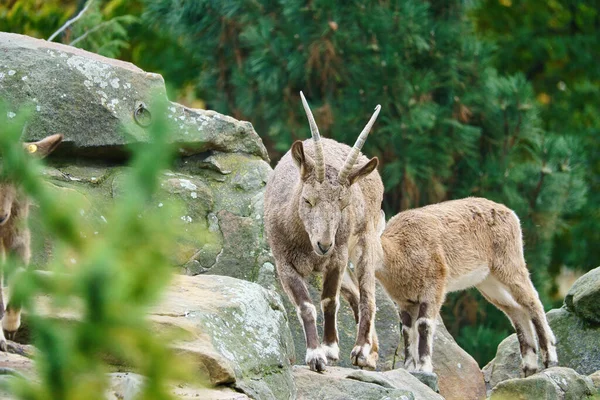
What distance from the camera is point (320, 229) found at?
7.20 m

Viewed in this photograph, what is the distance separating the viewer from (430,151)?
1346 cm

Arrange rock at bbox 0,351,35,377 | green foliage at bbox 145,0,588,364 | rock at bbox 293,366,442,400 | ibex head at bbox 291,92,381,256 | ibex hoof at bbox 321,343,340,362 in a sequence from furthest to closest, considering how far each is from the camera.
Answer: green foliage at bbox 145,0,588,364 → ibex hoof at bbox 321,343,340,362 → ibex head at bbox 291,92,381,256 → rock at bbox 293,366,442,400 → rock at bbox 0,351,35,377

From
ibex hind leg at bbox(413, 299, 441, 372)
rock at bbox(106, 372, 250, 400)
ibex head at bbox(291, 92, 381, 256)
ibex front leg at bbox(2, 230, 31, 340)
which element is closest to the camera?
rock at bbox(106, 372, 250, 400)

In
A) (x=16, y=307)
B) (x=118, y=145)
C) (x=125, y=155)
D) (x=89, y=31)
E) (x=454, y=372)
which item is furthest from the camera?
(x=89, y=31)

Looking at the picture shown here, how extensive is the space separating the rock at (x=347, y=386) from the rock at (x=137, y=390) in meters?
0.96

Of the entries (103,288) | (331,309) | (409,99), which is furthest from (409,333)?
(103,288)

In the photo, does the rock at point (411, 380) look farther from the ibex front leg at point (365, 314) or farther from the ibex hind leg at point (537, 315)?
the ibex hind leg at point (537, 315)

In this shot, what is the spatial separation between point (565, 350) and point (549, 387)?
2341mm

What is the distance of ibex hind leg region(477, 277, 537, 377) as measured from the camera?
31.7 ft

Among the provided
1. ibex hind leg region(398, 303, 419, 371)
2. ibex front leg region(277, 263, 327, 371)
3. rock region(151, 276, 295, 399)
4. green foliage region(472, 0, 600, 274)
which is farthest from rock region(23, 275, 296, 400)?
green foliage region(472, 0, 600, 274)

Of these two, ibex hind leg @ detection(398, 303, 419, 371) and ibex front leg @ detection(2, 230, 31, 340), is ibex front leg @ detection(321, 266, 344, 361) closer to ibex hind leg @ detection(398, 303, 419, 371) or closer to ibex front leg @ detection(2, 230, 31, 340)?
ibex hind leg @ detection(398, 303, 419, 371)

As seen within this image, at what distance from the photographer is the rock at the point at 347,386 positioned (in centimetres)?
677

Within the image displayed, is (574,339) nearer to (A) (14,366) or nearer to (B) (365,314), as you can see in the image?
(B) (365,314)

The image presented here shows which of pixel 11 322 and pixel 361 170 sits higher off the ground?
pixel 361 170
